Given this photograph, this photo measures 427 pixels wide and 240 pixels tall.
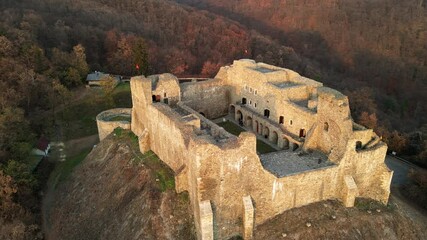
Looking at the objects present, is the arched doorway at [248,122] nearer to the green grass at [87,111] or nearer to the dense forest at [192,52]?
the dense forest at [192,52]

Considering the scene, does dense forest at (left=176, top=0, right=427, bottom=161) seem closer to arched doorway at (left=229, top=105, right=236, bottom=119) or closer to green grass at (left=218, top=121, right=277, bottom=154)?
arched doorway at (left=229, top=105, right=236, bottom=119)

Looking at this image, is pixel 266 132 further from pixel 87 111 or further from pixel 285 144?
pixel 87 111

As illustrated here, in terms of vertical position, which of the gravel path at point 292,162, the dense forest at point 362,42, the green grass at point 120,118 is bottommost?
the dense forest at point 362,42

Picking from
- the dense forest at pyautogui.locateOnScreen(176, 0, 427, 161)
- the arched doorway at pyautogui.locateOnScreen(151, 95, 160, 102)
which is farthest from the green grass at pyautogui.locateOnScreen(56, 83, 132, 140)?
the dense forest at pyautogui.locateOnScreen(176, 0, 427, 161)

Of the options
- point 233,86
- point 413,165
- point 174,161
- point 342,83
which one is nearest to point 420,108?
point 342,83

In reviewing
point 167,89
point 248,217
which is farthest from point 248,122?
point 248,217

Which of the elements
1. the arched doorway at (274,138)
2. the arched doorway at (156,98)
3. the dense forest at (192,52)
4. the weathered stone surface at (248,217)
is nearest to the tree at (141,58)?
the dense forest at (192,52)

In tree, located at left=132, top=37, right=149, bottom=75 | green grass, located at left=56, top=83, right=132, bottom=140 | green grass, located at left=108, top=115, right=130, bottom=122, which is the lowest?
green grass, located at left=56, top=83, right=132, bottom=140
